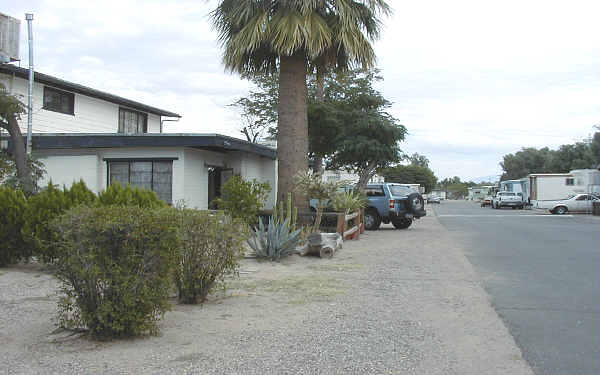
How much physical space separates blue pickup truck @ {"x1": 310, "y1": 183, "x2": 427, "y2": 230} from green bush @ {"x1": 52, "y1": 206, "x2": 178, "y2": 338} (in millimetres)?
15799

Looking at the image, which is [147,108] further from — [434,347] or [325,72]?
[434,347]

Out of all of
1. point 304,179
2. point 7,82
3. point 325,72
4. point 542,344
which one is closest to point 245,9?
point 325,72

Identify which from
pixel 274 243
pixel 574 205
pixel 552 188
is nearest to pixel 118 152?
pixel 274 243

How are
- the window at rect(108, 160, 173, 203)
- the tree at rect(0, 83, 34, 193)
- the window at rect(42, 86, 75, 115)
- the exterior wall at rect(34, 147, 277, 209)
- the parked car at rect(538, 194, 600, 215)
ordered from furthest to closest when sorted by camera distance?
the parked car at rect(538, 194, 600, 215), the window at rect(42, 86, 75, 115), the window at rect(108, 160, 173, 203), the exterior wall at rect(34, 147, 277, 209), the tree at rect(0, 83, 34, 193)

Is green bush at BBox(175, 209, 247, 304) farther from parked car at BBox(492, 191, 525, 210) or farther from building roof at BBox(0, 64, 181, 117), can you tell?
parked car at BBox(492, 191, 525, 210)

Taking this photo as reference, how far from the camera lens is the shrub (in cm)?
892

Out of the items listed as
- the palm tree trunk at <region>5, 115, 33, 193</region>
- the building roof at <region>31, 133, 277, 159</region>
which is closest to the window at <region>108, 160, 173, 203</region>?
the building roof at <region>31, 133, 277, 159</region>

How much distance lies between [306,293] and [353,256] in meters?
4.53

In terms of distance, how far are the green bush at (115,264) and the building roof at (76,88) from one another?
17.2 m

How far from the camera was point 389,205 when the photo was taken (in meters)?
20.3

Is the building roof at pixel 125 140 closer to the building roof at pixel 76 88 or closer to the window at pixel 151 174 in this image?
the window at pixel 151 174

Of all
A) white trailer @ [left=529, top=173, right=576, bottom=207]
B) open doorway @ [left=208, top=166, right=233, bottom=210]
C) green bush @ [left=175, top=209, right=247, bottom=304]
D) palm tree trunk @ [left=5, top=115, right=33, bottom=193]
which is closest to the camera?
green bush @ [left=175, top=209, right=247, bottom=304]

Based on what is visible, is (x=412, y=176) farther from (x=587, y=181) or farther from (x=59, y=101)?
(x=59, y=101)

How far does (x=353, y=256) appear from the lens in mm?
12000
